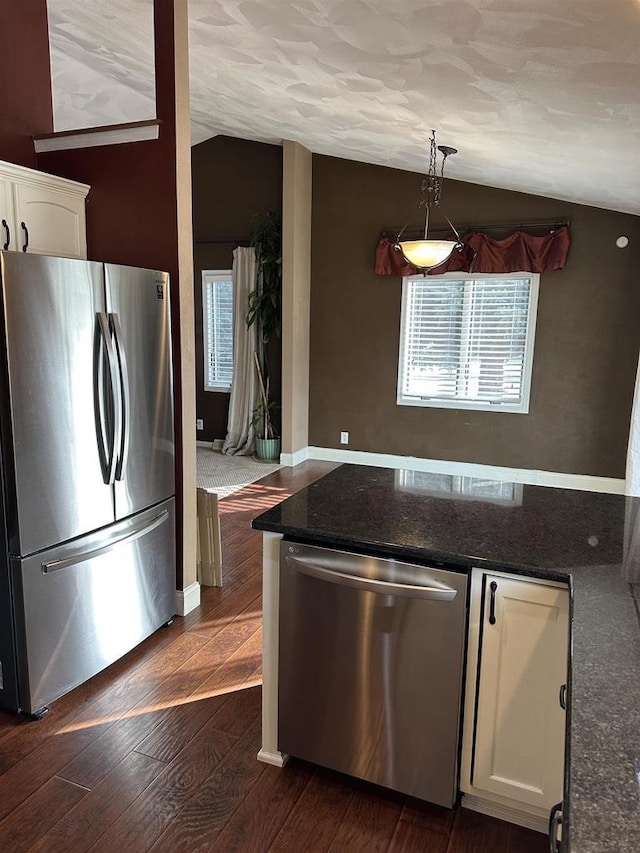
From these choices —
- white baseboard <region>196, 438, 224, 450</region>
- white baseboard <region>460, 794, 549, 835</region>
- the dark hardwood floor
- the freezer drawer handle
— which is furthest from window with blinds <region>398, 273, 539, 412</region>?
white baseboard <region>460, 794, 549, 835</region>

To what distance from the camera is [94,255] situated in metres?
Result: 3.10

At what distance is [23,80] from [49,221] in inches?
33.6

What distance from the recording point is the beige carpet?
5566mm

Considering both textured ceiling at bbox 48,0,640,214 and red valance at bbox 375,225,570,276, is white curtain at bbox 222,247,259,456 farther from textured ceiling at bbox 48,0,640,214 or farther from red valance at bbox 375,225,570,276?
red valance at bbox 375,225,570,276

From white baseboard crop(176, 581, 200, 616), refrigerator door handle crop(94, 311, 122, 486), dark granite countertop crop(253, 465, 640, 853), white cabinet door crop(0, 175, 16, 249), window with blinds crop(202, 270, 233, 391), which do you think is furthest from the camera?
window with blinds crop(202, 270, 233, 391)

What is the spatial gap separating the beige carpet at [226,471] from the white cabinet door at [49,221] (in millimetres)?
2734

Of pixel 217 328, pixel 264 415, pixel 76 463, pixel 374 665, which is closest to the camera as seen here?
pixel 374 665

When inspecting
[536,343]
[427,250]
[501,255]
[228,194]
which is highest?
[228,194]

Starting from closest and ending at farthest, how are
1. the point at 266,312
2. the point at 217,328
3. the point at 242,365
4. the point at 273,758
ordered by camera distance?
the point at 273,758, the point at 266,312, the point at 242,365, the point at 217,328

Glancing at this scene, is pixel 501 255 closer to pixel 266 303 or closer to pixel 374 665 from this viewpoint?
pixel 266 303

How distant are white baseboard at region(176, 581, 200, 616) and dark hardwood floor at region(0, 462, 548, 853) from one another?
42 centimetres

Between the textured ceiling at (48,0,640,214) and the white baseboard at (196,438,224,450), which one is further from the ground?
the textured ceiling at (48,0,640,214)

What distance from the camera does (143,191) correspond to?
2.89 meters

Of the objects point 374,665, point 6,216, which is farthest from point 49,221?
point 374,665
